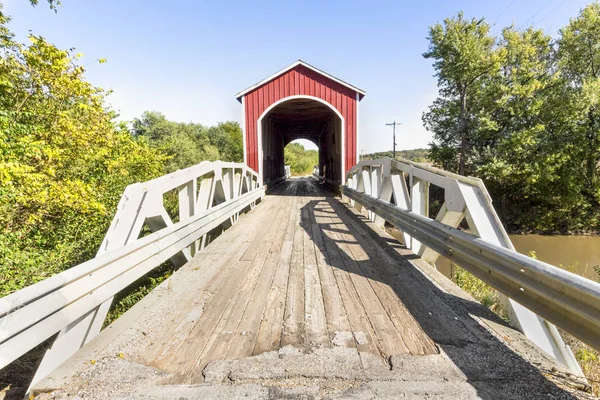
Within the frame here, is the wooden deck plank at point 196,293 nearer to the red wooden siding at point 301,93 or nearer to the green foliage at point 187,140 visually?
the red wooden siding at point 301,93

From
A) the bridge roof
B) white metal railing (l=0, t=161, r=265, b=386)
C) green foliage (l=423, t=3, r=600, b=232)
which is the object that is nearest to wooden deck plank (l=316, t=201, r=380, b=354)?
white metal railing (l=0, t=161, r=265, b=386)

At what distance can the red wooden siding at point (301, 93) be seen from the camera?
10.9 m

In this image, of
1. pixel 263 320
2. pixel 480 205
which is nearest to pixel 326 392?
pixel 263 320

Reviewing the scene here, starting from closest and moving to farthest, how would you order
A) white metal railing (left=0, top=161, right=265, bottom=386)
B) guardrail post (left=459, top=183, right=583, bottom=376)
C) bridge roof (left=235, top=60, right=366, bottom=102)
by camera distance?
white metal railing (left=0, top=161, right=265, bottom=386)
guardrail post (left=459, top=183, right=583, bottom=376)
bridge roof (left=235, top=60, right=366, bottom=102)

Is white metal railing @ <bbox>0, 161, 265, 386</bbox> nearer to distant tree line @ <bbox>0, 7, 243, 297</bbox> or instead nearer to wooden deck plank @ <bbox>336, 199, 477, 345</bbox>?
wooden deck plank @ <bbox>336, 199, 477, 345</bbox>

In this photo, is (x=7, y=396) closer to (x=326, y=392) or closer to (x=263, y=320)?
(x=263, y=320)

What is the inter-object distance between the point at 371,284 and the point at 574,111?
18.5 meters

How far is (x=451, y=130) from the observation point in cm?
1912

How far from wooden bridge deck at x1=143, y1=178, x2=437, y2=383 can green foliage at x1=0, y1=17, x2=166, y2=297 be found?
10.6 ft

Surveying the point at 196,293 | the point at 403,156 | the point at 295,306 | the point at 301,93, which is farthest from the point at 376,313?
the point at 403,156

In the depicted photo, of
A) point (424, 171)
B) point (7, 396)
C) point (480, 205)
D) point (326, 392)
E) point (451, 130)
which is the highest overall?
point (451, 130)

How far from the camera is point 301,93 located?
1093 cm

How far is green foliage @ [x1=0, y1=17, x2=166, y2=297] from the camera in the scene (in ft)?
15.2

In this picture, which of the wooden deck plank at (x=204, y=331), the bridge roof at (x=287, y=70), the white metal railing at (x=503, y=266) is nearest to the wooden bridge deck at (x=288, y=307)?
the wooden deck plank at (x=204, y=331)
